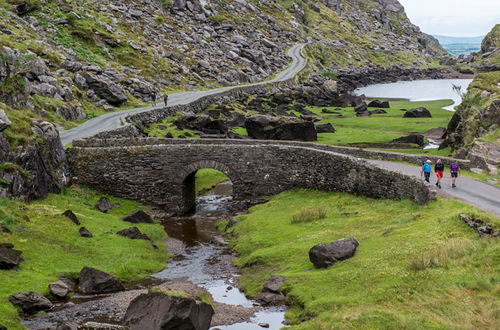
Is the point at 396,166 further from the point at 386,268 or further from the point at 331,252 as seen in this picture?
the point at 386,268

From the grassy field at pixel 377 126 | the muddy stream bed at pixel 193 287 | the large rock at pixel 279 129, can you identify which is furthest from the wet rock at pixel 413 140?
→ the muddy stream bed at pixel 193 287

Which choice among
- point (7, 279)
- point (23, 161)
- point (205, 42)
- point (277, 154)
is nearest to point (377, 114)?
point (205, 42)

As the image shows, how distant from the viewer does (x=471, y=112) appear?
7012 centimetres

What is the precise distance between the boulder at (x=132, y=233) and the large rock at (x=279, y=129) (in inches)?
1370

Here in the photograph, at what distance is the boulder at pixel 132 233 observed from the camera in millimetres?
43312

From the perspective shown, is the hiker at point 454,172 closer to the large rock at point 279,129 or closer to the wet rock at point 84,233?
the wet rock at point 84,233

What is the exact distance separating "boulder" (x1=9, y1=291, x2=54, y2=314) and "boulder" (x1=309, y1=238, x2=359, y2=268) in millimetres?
14801

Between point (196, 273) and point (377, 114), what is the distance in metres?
91.0

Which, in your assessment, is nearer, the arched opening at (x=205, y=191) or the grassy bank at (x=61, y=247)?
the grassy bank at (x=61, y=247)

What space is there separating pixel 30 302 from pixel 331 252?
16448mm

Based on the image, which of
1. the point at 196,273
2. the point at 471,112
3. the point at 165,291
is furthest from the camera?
the point at 471,112

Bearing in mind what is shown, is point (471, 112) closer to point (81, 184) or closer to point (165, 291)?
point (81, 184)

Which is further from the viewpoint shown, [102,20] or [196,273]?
[102,20]

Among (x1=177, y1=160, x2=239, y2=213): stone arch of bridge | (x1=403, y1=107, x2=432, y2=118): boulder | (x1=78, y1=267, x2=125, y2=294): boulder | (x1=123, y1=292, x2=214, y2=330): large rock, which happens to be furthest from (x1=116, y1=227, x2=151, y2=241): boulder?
(x1=403, y1=107, x2=432, y2=118): boulder
